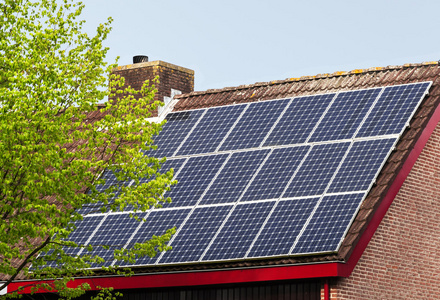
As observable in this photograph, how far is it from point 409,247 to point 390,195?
1647 millimetres

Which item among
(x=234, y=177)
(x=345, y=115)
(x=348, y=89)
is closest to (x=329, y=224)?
(x=234, y=177)

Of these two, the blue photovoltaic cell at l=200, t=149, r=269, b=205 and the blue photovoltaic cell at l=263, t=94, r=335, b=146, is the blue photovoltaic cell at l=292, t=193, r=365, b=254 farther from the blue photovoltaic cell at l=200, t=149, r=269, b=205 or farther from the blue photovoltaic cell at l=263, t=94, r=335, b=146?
the blue photovoltaic cell at l=263, t=94, r=335, b=146

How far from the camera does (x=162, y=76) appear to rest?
27.8 meters

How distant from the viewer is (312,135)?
22.0m

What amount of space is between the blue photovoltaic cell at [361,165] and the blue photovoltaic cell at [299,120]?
1.74 m

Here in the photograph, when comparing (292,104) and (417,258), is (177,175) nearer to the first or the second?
(292,104)

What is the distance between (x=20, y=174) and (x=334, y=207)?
244 inches

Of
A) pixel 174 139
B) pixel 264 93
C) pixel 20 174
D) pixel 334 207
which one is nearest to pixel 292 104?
pixel 264 93

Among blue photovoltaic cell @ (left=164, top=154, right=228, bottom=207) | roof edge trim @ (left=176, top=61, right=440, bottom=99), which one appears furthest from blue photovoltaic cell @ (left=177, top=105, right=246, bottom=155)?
roof edge trim @ (left=176, top=61, right=440, bottom=99)

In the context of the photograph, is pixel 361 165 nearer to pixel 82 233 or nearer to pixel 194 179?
pixel 194 179

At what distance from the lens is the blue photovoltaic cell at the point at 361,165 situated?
64.6ft

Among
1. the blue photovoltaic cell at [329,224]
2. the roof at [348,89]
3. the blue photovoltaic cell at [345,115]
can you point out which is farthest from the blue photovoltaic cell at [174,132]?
the blue photovoltaic cell at [329,224]

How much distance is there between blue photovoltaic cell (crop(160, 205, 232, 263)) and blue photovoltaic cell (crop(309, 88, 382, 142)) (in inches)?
115

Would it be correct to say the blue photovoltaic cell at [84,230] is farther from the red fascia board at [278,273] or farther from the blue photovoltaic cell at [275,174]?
the blue photovoltaic cell at [275,174]
